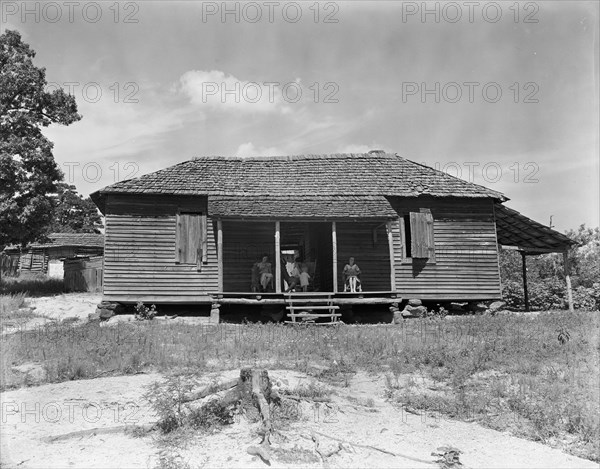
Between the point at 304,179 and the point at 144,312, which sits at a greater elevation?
the point at 304,179

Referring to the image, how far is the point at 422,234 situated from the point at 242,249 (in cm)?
628

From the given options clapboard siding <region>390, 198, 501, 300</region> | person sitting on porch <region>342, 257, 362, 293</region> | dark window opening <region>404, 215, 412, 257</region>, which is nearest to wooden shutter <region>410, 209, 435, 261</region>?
clapboard siding <region>390, 198, 501, 300</region>

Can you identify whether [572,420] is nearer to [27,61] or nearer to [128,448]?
[128,448]

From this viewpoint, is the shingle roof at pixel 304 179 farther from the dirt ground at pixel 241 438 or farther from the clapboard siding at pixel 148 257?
the dirt ground at pixel 241 438

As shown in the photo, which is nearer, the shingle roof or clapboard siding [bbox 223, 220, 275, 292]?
the shingle roof

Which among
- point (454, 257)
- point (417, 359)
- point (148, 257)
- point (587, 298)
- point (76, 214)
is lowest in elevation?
point (417, 359)

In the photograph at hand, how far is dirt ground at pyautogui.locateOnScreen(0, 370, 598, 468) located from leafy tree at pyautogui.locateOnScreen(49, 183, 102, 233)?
61.1 meters

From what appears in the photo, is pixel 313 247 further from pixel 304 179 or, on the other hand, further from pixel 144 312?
pixel 144 312

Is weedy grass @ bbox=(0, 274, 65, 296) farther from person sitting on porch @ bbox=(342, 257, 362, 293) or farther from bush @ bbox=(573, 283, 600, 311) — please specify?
bush @ bbox=(573, 283, 600, 311)

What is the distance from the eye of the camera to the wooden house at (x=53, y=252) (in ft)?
119

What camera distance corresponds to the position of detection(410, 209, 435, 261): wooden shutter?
18516 mm

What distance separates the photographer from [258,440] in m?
6.82

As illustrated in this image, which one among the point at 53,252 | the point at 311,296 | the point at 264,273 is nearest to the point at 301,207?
the point at 264,273

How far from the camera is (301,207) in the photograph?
17672mm
